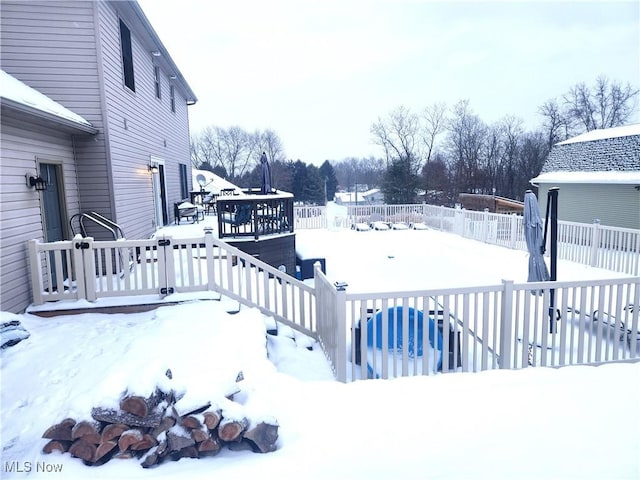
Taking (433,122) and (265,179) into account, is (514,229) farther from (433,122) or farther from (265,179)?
(433,122)

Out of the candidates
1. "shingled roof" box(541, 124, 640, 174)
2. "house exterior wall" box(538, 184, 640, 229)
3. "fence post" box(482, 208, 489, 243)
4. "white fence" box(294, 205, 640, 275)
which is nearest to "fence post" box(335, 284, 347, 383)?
"white fence" box(294, 205, 640, 275)

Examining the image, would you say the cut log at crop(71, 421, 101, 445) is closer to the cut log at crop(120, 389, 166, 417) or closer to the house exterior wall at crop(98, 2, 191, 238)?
the cut log at crop(120, 389, 166, 417)

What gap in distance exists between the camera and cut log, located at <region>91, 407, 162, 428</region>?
93.4 inches

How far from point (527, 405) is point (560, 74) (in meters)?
39.6

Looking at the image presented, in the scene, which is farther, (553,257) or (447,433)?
(553,257)

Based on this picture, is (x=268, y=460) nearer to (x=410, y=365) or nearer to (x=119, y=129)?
(x=410, y=365)

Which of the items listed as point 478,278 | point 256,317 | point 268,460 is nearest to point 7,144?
point 256,317

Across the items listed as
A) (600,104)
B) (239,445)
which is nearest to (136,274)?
(239,445)

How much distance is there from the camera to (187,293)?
16.1 ft

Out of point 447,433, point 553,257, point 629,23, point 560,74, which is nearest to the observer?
point 447,433

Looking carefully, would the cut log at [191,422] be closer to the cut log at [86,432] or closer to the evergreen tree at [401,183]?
the cut log at [86,432]

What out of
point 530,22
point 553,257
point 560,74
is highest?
point 560,74

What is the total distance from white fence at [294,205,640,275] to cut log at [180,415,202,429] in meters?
8.87

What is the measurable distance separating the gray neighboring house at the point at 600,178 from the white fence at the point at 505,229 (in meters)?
2.72
